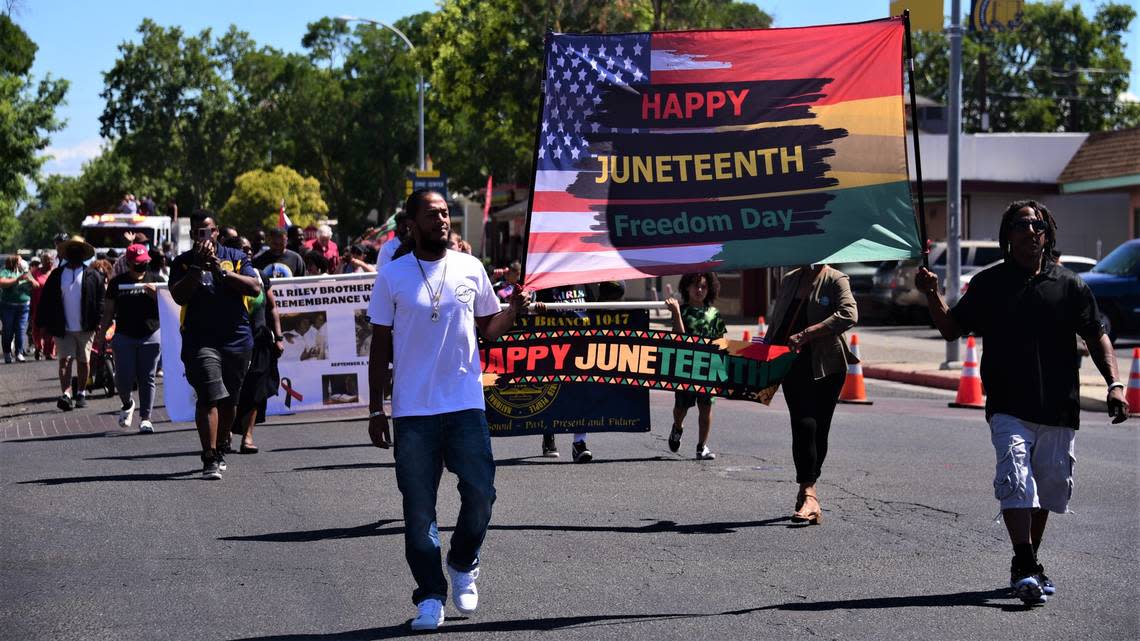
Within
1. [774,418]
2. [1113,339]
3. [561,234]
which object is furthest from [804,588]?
[1113,339]

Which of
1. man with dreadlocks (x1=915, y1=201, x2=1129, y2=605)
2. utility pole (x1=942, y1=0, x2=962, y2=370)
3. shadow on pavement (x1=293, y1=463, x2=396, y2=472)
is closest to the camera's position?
man with dreadlocks (x1=915, y1=201, x2=1129, y2=605)

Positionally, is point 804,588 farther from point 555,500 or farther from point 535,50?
point 535,50

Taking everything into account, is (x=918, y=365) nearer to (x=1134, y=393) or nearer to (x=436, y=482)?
(x=1134, y=393)

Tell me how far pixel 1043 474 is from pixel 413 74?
65987mm

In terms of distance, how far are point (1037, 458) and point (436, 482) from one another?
2.78 m

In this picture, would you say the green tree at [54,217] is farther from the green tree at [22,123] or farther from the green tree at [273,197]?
the green tree at [22,123]

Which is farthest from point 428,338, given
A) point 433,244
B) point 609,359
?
point 609,359

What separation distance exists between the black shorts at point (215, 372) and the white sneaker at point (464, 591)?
470cm

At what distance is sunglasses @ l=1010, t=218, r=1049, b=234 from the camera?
270 inches

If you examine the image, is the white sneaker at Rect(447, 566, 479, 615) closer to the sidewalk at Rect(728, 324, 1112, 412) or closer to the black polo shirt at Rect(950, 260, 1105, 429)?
the black polo shirt at Rect(950, 260, 1105, 429)

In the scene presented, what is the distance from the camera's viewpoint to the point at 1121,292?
25000 millimetres

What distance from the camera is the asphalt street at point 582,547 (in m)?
6.35

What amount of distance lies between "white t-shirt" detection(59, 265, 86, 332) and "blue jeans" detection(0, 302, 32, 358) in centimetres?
909

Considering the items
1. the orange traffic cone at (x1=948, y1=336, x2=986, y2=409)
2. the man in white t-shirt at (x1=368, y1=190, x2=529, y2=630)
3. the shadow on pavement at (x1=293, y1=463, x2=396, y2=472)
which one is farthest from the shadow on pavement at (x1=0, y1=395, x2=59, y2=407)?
the man in white t-shirt at (x1=368, y1=190, x2=529, y2=630)
